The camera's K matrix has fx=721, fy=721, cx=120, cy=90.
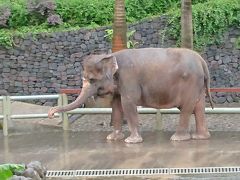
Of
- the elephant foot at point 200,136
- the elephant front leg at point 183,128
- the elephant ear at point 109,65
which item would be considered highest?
the elephant ear at point 109,65

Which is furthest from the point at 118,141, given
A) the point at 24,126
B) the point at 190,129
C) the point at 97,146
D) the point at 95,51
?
the point at 95,51

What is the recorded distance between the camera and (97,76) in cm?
1123

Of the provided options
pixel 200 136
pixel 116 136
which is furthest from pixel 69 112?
pixel 200 136

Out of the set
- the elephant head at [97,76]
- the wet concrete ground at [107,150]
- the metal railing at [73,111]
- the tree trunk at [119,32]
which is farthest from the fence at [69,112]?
the tree trunk at [119,32]

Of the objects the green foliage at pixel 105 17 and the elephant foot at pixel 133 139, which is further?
the green foliage at pixel 105 17

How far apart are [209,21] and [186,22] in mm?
3837

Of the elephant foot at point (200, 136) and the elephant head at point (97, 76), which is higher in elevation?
the elephant head at point (97, 76)

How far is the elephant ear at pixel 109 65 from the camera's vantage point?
36.8 feet

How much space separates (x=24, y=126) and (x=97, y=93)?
2519 millimetres

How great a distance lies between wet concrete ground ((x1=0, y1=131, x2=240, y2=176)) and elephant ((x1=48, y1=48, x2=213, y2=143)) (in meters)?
0.53

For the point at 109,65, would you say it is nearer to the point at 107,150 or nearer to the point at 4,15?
the point at 107,150

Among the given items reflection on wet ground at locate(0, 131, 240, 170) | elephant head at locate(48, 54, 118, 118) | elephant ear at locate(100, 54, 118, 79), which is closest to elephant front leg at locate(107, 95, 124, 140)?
reflection on wet ground at locate(0, 131, 240, 170)

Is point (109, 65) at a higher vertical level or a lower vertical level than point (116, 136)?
higher

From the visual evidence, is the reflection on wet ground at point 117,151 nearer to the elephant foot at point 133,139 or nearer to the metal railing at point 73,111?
the elephant foot at point 133,139
